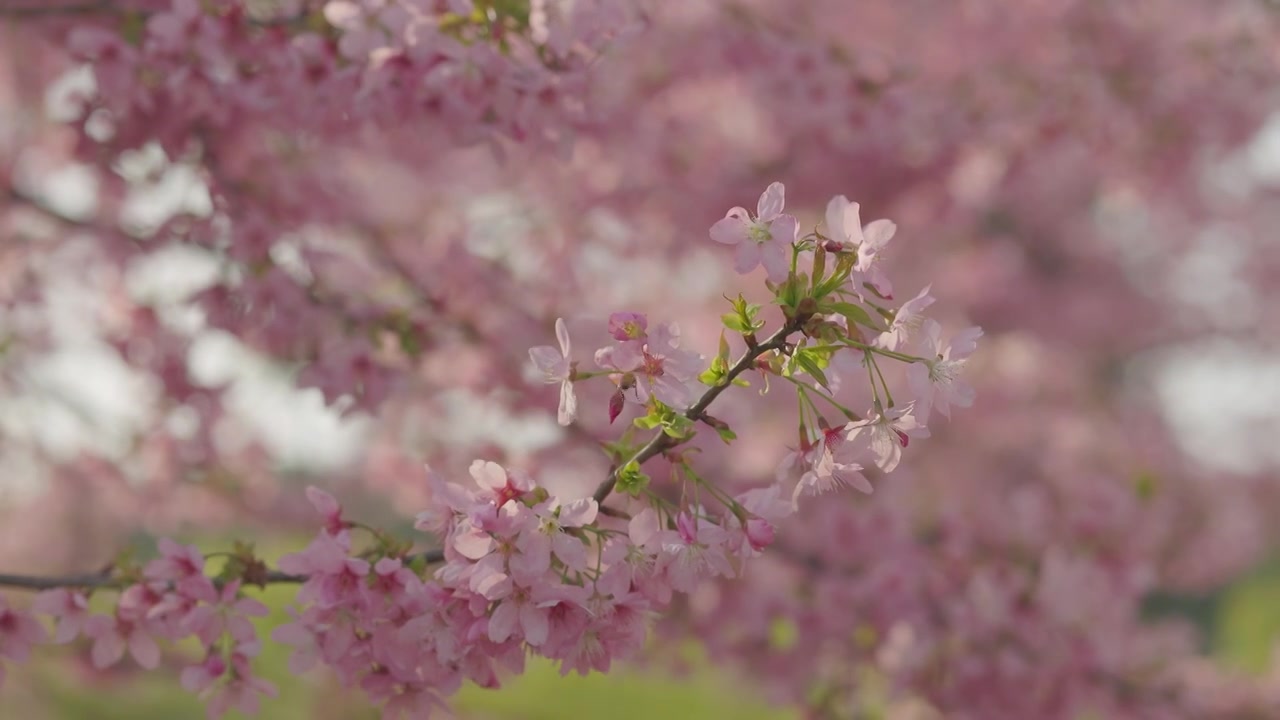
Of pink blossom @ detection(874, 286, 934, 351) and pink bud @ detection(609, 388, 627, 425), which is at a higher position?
pink blossom @ detection(874, 286, 934, 351)

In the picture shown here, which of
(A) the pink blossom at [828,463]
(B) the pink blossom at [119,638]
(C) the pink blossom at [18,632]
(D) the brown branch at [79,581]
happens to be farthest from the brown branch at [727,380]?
(C) the pink blossom at [18,632]

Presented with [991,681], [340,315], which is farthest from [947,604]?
[340,315]

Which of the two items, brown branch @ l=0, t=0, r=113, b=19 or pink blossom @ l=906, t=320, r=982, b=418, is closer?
pink blossom @ l=906, t=320, r=982, b=418

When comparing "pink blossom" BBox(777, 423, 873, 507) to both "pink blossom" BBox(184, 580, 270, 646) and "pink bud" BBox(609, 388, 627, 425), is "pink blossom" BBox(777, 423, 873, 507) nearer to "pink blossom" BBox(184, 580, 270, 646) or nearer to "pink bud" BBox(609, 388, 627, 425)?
"pink bud" BBox(609, 388, 627, 425)

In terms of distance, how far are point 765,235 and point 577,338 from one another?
204 cm

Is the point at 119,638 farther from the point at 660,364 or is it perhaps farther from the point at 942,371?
the point at 942,371

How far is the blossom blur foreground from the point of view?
124 cm

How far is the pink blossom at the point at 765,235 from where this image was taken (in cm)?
121

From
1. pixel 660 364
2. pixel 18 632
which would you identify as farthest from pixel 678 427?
pixel 18 632

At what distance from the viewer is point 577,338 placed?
323 centimetres

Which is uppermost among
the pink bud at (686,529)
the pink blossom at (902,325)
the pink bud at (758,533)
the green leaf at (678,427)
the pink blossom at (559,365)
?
the pink blossom at (902,325)

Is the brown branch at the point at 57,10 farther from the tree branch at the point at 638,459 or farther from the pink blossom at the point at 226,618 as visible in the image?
the pink blossom at the point at 226,618

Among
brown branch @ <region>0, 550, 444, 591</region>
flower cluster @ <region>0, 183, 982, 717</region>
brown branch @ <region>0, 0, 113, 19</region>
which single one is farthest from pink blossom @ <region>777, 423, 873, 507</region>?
brown branch @ <region>0, 0, 113, 19</region>

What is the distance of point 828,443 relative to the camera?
4.11 ft
